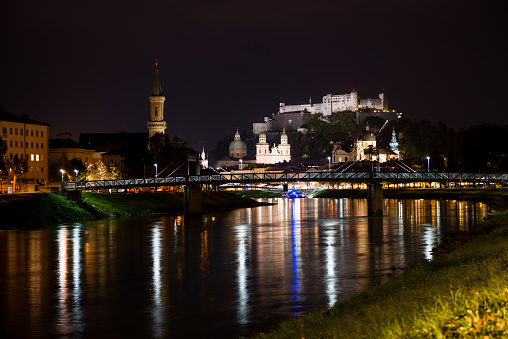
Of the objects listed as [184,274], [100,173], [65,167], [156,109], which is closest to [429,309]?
[184,274]

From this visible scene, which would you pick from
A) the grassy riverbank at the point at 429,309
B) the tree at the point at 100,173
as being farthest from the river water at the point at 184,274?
the tree at the point at 100,173

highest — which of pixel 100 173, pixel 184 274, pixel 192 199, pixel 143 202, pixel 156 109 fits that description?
pixel 156 109

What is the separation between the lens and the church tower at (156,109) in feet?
478

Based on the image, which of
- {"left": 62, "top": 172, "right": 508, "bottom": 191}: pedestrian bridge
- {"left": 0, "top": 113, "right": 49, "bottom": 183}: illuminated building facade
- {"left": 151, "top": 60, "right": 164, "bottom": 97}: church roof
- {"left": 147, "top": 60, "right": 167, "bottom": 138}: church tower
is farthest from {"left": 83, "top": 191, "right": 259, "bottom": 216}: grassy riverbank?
{"left": 151, "top": 60, "right": 164, "bottom": 97}: church roof

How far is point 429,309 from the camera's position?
47.6 ft

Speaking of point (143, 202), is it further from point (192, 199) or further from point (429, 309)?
point (429, 309)

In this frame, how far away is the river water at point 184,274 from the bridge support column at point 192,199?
76.2 feet

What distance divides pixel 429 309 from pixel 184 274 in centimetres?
2055

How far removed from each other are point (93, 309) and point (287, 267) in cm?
1360

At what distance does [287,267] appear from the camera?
35.6 meters

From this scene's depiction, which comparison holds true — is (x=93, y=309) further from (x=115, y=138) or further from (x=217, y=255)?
(x=115, y=138)

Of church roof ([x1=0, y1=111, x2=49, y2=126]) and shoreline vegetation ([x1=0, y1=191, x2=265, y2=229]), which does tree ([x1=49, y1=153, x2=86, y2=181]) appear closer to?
church roof ([x1=0, y1=111, x2=49, y2=126])

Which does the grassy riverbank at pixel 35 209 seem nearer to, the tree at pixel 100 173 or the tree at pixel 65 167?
the tree at pixel 100 173

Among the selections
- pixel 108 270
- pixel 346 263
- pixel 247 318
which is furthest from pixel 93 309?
pixel 346 263
